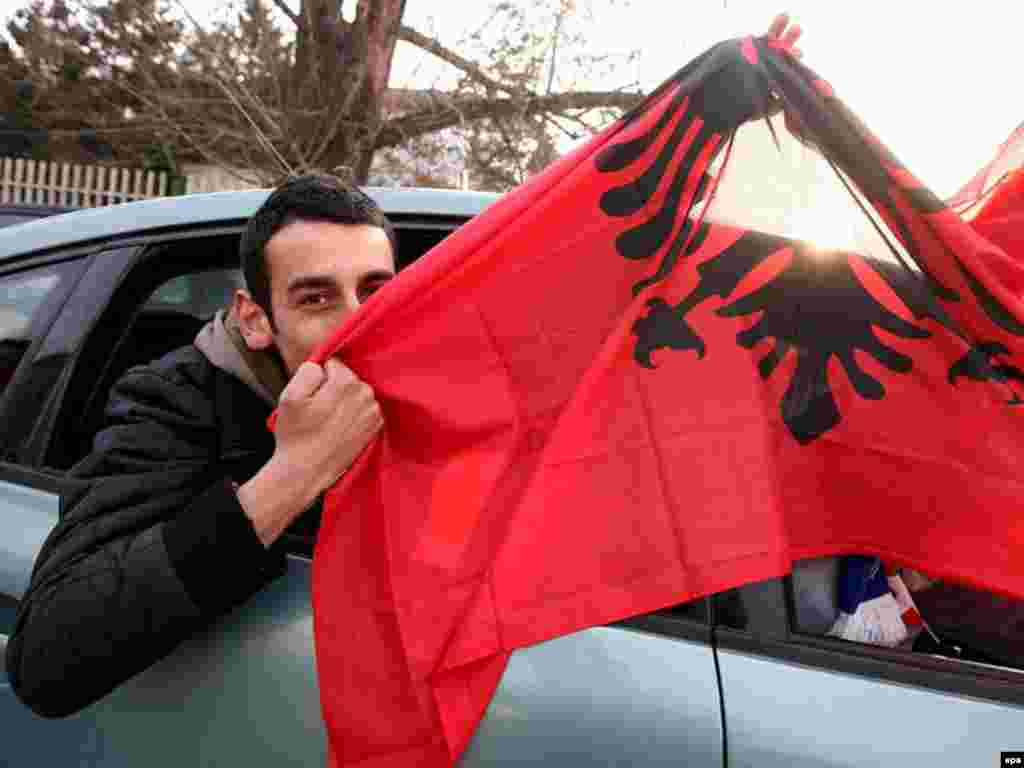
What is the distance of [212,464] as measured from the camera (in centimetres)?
184

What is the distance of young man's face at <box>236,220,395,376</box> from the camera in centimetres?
187

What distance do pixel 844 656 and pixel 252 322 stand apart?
3.84 ft

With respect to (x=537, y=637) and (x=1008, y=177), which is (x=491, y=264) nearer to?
(x=537, y=637)

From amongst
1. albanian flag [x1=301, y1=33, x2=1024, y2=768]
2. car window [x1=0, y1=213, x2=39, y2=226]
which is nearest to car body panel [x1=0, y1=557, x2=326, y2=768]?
albanian flag [x1=301, y1=33, x2=1024, y2=768]

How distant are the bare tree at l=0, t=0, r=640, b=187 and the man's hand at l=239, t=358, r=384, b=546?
8056 millimetres

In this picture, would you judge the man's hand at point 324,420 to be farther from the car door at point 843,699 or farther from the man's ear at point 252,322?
the car door at point 843,699

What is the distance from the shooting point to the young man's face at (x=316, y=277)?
1871mm

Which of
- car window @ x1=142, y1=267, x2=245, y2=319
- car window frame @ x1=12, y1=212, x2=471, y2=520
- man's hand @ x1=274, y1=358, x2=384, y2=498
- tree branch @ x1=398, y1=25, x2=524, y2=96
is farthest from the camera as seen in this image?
tree branch @ x1=398, y1=25, x2=524, y2=96

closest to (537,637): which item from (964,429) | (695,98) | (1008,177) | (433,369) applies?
(433,369)

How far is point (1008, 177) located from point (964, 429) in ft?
2.15

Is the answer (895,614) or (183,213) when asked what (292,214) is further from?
(895,614)

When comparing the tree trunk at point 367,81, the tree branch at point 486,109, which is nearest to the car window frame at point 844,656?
the tree branch at point 486,109

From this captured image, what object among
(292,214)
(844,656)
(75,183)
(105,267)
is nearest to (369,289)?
(292,214)

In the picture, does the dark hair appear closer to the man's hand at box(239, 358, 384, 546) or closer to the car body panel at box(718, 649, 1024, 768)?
the man's hand at box(239, 358, 384, 546)
